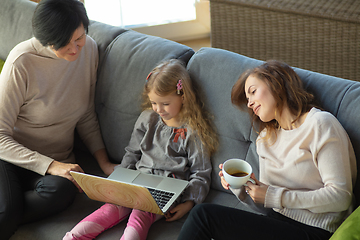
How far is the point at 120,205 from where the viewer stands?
1650mm

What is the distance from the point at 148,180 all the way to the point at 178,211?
0.20m

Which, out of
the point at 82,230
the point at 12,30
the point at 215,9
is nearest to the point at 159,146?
the point at 82,230

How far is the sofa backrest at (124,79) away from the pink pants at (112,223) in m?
0.43

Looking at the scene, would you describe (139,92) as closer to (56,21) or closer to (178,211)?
(56,21)

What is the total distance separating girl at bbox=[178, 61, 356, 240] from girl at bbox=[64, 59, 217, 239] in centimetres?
25

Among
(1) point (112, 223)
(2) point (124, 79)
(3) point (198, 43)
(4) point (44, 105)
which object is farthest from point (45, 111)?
(3) point (198, 43)

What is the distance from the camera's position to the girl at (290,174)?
1298mm

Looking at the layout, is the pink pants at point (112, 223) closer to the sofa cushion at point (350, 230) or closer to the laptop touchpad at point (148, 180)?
the laptop touchpad at point (148, 180)

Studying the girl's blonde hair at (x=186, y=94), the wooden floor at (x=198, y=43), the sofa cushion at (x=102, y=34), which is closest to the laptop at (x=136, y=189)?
the girl's blonde hair at (x=186, y=94)

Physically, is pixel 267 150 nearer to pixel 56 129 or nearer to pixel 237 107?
pixel 237 107

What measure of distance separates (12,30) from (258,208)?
5.75 ft

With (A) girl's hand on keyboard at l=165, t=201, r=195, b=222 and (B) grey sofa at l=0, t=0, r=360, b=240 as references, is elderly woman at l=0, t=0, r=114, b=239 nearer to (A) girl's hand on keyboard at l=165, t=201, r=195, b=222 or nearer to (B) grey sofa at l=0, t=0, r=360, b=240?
(B) grey sofa at l=0, t=0, r=360, b=240

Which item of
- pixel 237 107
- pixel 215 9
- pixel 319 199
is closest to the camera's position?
pixel 319 199

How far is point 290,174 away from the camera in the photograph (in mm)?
1424
